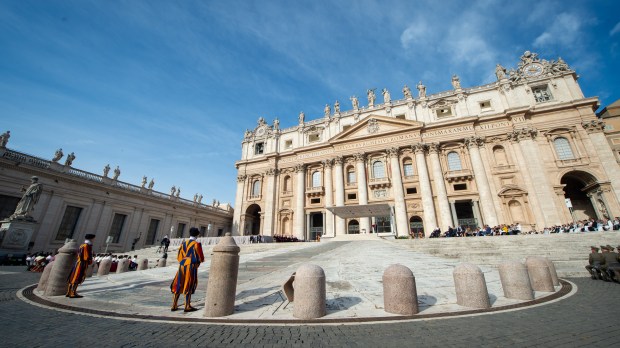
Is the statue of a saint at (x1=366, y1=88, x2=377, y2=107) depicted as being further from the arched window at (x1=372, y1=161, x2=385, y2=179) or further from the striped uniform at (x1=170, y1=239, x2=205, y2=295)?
the striped uniform at (x1=170, y1=239, x2=205, y2=295)

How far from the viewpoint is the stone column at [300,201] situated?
3338 centimetres

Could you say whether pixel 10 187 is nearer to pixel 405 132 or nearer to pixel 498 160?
pixel 405 132

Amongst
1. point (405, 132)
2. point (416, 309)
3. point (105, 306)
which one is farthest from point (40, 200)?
point (405, 132)

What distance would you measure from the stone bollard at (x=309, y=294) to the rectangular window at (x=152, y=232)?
32365 millimetres

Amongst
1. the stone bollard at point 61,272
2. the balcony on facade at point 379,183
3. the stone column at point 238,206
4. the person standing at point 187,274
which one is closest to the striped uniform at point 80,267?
the stone bollard at point 61,272

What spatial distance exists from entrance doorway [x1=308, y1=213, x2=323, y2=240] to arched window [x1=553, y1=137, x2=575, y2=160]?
91.3 feet

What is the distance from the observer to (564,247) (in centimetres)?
1345

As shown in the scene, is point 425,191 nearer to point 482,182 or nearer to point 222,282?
point 482,182

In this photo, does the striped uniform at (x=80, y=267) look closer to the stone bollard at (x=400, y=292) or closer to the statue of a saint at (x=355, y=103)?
the stone bollard at (x=400, y=292)

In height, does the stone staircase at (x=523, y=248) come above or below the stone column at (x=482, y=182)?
below

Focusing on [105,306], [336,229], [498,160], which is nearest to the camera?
[105,306]

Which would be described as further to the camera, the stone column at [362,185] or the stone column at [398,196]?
the stone column at [362,185]

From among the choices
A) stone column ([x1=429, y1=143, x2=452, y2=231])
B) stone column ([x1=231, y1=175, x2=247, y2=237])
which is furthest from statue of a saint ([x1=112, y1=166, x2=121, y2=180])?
stone column ([x1=429, y1=143, x2=452, y2=231])

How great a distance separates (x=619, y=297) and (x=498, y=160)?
87.0 feet
